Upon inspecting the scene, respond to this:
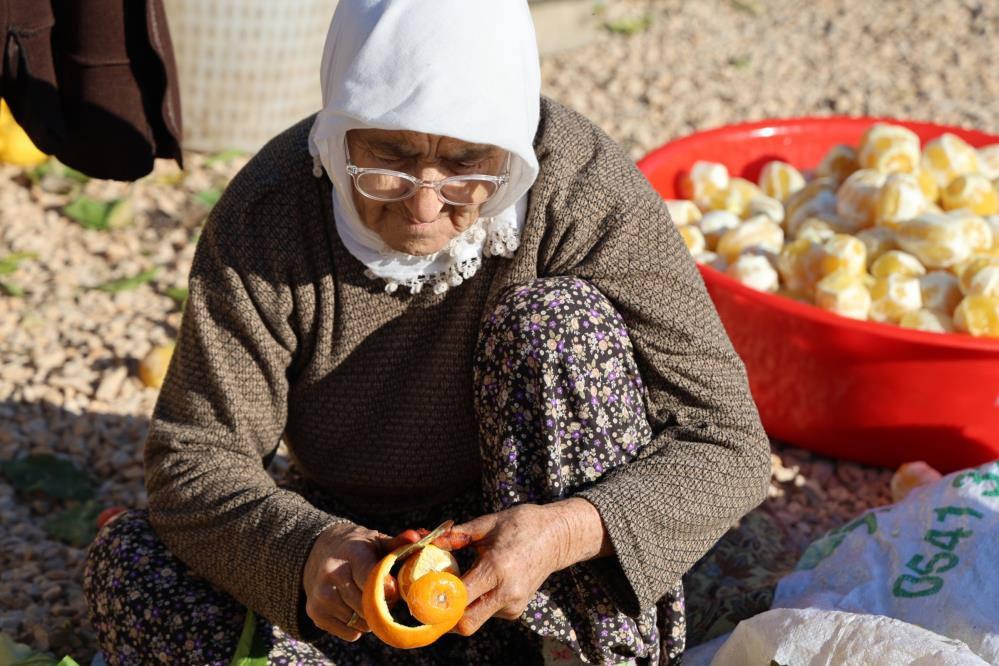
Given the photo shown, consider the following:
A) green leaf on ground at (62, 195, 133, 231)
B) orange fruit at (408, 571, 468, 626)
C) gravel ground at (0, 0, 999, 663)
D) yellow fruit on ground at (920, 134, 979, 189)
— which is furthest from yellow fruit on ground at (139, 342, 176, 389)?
yellow fruit on ground at (920, 134, 979, 189)

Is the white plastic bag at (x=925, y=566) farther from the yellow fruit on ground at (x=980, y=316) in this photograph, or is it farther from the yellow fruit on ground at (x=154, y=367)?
the yellow fruit on ground at (x=154, y=367)

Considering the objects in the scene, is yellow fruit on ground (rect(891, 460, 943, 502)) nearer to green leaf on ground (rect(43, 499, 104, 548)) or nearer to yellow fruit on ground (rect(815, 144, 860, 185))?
yellow fruit on ground (rect(815, 144, 860, 185))

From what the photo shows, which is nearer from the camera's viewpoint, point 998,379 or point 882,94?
point 998,379

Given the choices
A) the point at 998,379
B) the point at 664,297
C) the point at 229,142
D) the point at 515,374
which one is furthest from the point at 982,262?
the point at 229,142

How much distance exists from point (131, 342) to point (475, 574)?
176 centimetres

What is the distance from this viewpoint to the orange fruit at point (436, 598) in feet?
5.10

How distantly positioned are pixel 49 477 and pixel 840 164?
Result: 2135 millimetres

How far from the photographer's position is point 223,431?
197 centimetres

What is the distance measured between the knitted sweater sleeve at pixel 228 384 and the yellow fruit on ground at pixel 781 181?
187 centimetres

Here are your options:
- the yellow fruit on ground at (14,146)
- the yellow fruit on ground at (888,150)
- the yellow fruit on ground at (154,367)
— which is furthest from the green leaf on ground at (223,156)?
the yellow fruit on ground at (888,150)

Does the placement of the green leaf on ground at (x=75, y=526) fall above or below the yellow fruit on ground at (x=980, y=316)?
below

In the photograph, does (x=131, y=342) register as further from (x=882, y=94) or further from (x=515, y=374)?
(x=882, y=94)

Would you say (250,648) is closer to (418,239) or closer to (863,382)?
(418,239)

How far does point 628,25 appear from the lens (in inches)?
203
